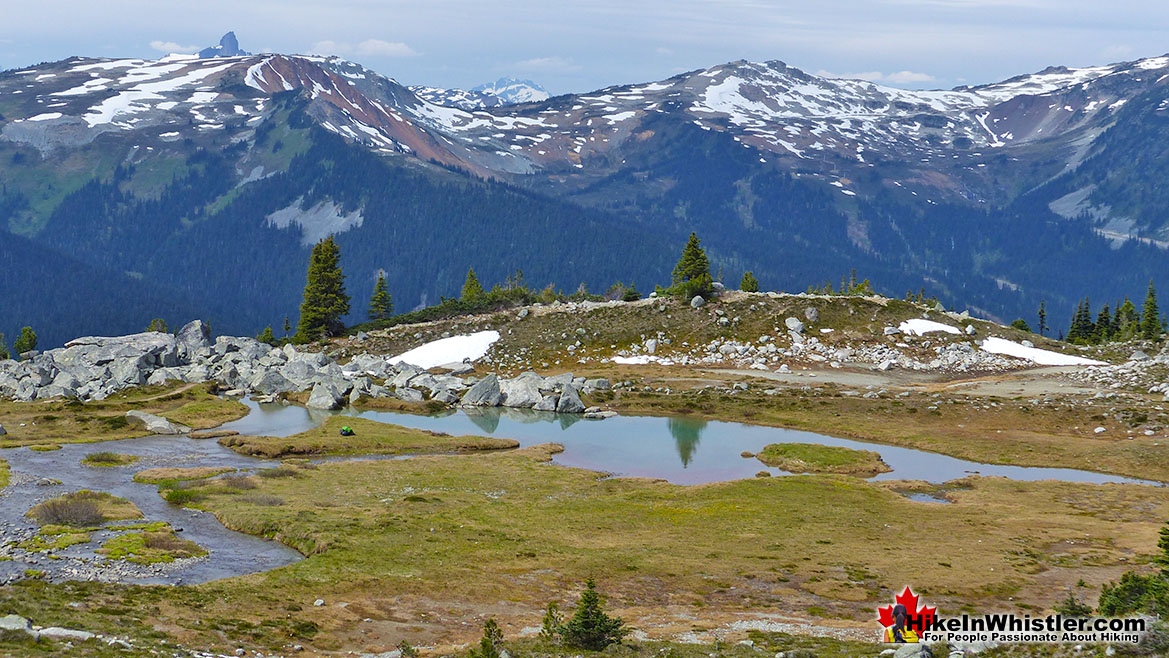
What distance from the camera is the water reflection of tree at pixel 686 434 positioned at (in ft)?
295

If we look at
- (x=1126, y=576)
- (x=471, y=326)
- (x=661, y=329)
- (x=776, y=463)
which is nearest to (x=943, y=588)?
(x=1126, y=576)

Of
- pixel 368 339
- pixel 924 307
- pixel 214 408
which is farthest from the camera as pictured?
pixel 368 339

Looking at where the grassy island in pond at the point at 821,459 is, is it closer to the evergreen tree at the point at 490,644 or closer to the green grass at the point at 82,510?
the evergreen tree at the point at 490,644

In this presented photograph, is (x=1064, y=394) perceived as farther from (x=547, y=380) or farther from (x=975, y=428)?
(x=547, y=380)

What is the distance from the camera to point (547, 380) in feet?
386

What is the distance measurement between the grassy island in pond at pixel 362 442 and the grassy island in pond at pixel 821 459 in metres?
26.7

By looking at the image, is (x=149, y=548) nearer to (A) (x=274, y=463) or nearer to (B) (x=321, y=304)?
(A) (x=274, y=463)

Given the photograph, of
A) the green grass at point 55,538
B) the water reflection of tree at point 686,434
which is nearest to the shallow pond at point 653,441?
the water reflection of tree at point 686,434

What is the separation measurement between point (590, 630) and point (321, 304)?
452ft

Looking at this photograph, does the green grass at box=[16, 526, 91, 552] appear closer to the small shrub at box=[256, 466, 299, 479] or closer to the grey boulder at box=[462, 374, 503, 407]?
the small shrub at box=[256, 466, 299, 479]

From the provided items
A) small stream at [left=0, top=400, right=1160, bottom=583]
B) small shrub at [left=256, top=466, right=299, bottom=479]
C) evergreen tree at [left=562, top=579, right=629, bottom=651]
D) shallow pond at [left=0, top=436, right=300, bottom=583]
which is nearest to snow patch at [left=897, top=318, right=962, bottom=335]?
small stream at [left=0, top=400, right=1160, bottom=583]

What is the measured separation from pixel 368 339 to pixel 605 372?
46.0 m

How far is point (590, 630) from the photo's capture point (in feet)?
113

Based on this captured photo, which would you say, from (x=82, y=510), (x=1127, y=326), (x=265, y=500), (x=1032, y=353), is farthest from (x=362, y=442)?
(x=1127, y=326)
